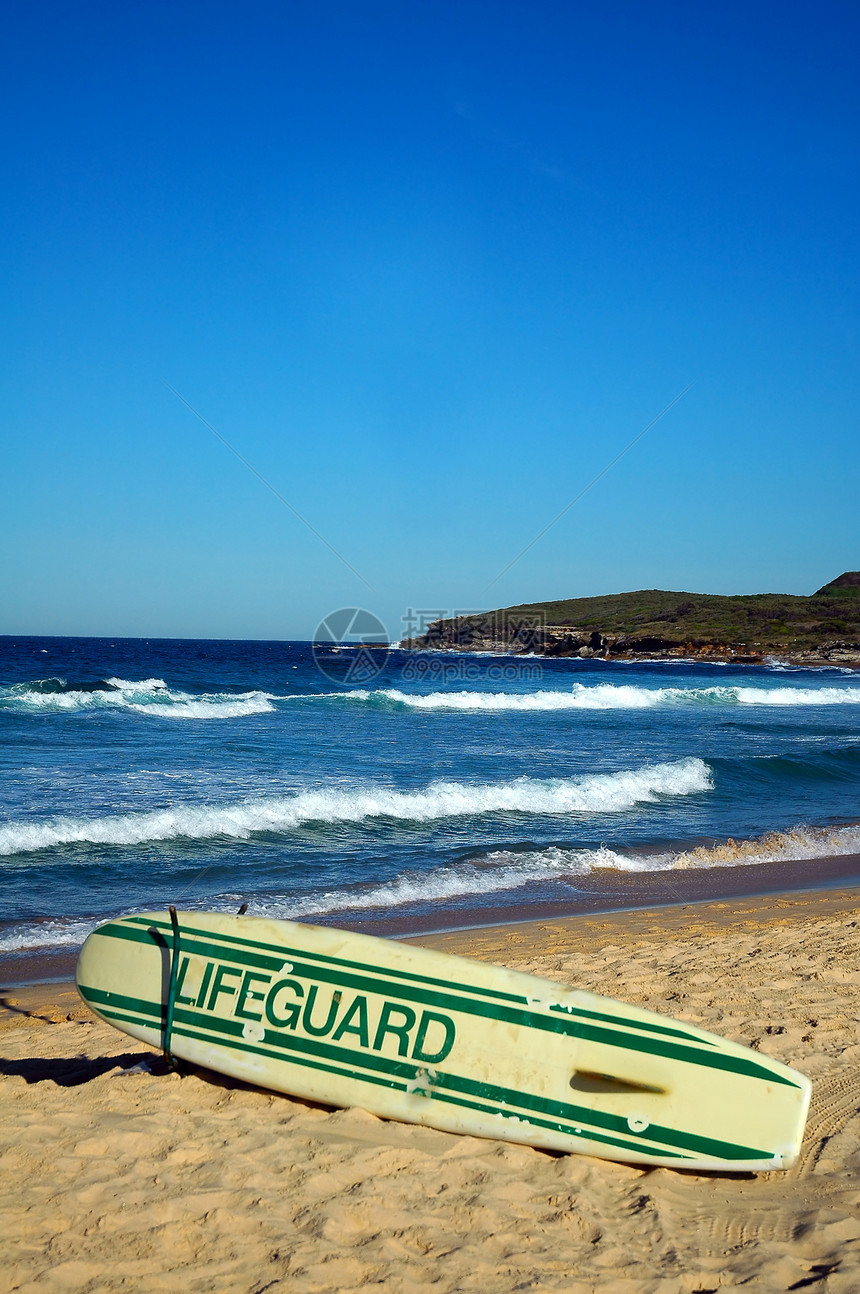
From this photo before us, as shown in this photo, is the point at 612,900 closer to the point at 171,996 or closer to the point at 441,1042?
the point at 441,1042

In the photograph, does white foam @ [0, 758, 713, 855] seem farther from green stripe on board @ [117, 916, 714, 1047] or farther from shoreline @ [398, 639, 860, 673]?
shoreline @ [398, 639, 860, 673]

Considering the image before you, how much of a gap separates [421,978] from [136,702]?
21.0 meters

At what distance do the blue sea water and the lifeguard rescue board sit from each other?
309cm

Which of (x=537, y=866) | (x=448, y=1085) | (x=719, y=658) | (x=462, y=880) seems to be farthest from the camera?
(x=719, y=658)

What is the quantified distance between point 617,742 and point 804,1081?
48.4 ft

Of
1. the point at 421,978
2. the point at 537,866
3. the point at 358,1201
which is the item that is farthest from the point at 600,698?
the point at 358,1201

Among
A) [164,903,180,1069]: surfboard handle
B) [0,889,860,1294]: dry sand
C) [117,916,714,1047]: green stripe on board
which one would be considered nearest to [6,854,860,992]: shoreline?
Result: [0,889,860,1294]: dry sand

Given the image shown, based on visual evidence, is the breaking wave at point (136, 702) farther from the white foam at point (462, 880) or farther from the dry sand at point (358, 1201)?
the dry sand at point (358, 1201)

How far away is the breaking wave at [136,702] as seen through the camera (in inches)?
827

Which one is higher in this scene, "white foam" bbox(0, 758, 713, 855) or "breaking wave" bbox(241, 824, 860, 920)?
"white foam" bbox(0, 758, 713, 855)

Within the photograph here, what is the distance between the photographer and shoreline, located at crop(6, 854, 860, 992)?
19.5ft

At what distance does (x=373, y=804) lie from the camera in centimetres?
1101

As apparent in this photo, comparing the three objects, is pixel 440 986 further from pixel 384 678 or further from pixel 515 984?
pixel 384 678

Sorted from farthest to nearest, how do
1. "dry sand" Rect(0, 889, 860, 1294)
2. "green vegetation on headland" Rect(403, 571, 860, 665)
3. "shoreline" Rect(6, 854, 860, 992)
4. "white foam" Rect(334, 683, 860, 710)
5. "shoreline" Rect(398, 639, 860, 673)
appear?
"green vegetation on headland" Rect(403, 571, 860, 665) → "shoreline" Rect(398, 639, 860, 673) → "white foam" Rect(334, 683, 860, 710) → "shoreline" Rect(6, 854, 860, 992) → "dry sand" Rect(0, 889, 860, 1294)
